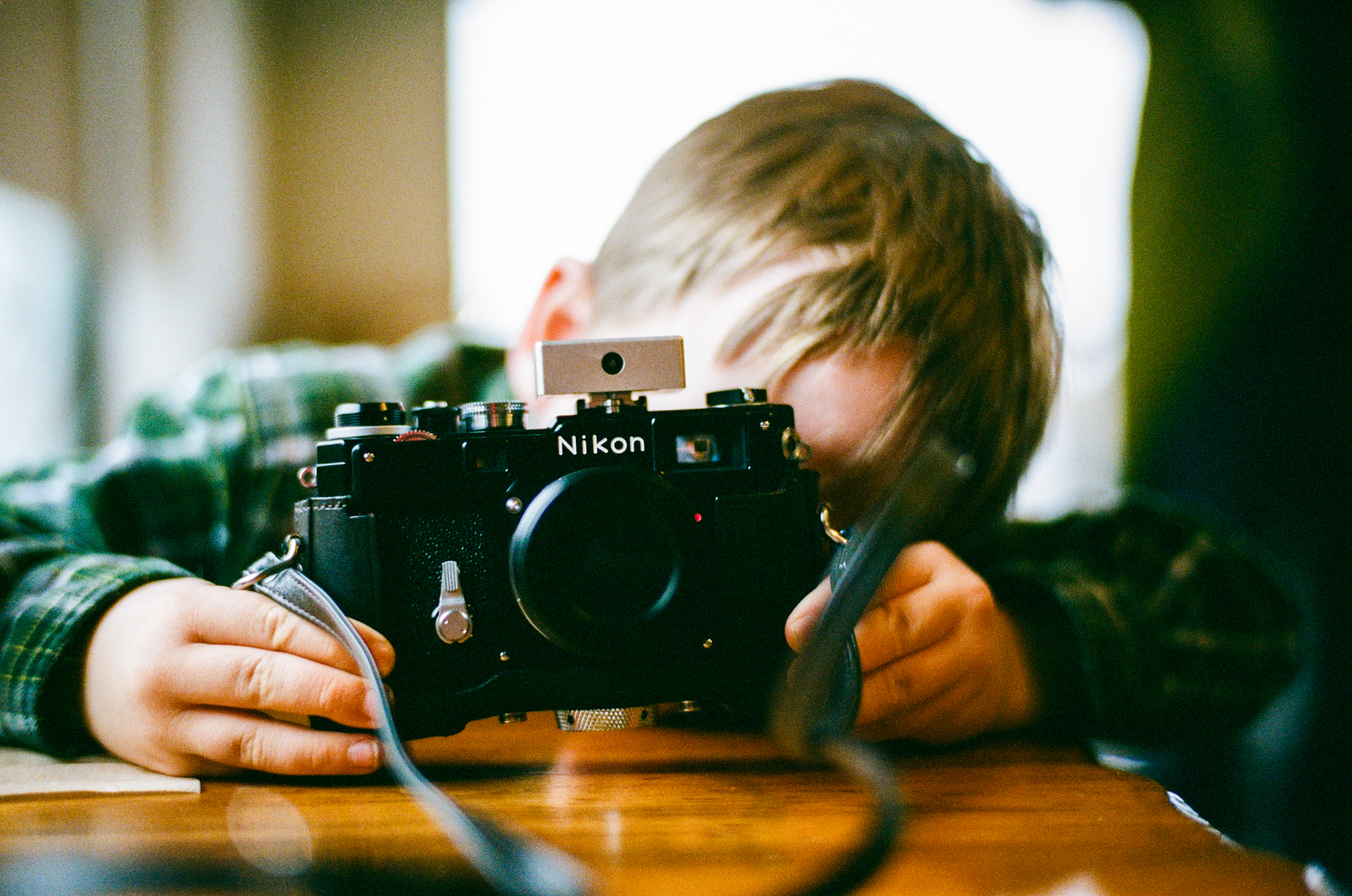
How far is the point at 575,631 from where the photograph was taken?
298 mm

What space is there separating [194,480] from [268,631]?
39 centimetres

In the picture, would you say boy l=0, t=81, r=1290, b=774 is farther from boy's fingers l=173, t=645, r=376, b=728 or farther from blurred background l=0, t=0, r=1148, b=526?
blurred background l=0, t=0, r=1148, b=526

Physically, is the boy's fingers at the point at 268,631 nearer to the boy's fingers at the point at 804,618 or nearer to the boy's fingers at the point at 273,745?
the boy's fingers at the point at 273,745

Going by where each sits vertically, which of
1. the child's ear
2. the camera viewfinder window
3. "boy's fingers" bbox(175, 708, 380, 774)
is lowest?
"boy's fingers" bbox(175, 708, 380, 774)

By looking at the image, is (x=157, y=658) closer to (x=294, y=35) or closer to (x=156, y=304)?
(x=156, y=304)

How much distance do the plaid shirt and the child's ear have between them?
19cm

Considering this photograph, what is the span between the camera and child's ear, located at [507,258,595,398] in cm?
60

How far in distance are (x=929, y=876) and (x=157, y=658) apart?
0.93 ft

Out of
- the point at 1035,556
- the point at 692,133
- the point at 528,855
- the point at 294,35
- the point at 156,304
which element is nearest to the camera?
the point at 528,855

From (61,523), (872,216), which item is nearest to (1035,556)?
(872,216)

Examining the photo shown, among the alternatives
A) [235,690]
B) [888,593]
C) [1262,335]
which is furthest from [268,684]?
[1262,335]

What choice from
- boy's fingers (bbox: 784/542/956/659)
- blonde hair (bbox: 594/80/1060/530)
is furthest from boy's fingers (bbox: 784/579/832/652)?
blonde hair (bbox: 594/80/1060/530)

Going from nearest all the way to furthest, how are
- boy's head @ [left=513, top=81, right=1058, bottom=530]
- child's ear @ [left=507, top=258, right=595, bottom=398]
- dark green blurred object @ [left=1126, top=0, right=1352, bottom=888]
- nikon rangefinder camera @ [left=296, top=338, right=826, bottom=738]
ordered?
1. nikon rangefinder camera @ [left=296, top=338, right=826, bottom=738]
2. boy's head @ [left=513, top=81, right=1058, bottom=530]
3. child's ear @ [left=507, top=258, right=595, bottom=398]
4. dark green blurred object @ [left=1126, top=0, right=1352, bottom=888]

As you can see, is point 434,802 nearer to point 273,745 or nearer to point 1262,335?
point 273,745
